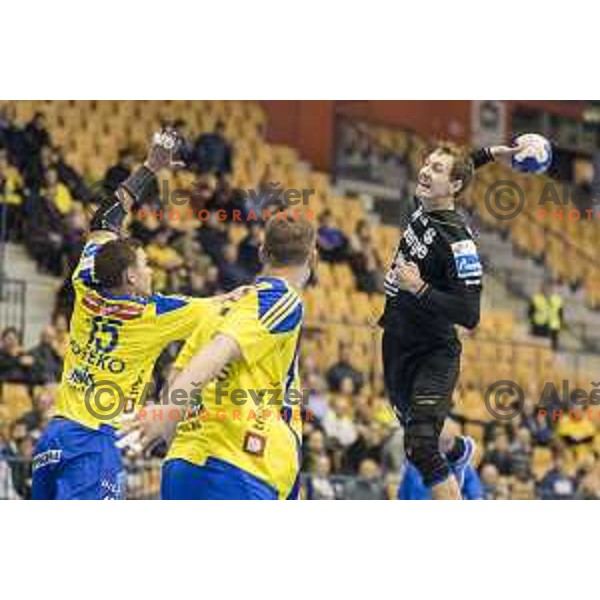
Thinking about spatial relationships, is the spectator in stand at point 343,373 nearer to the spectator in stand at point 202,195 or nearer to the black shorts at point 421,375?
the spectator in stand at point 202,195

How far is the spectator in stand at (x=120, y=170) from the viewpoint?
1877 centimetres

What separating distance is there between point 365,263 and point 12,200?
5.03m

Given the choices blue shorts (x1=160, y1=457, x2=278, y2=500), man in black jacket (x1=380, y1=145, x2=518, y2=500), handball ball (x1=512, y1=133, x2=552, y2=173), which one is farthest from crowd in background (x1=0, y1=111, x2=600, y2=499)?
blue shorts (x1=160, y1=457, x2=278, y2=500)

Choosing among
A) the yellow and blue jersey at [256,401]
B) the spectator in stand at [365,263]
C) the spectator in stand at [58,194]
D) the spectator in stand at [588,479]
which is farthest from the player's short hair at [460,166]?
→ the spectator in stand at [365,263]

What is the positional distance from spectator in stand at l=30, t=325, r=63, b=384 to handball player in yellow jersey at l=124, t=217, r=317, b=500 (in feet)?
26.0

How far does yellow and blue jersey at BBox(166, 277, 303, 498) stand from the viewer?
8.75 m

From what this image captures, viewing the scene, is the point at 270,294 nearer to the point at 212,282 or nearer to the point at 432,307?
the point at 432,307

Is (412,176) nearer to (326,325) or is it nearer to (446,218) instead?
(326,325)

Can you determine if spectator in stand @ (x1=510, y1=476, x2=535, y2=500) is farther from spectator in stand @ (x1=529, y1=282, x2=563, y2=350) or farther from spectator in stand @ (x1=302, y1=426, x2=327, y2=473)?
spectator in stand @ (x1=529, y1=282, x2=563, y2=350)

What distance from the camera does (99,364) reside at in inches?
427

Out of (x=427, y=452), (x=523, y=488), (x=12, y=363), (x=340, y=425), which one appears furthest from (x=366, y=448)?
(x=427, y=452)

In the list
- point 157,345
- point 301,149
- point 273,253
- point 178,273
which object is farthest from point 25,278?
point 273,253

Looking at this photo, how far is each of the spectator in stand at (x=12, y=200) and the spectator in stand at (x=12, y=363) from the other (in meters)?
1.91

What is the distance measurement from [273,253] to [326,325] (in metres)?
A: 11.4
